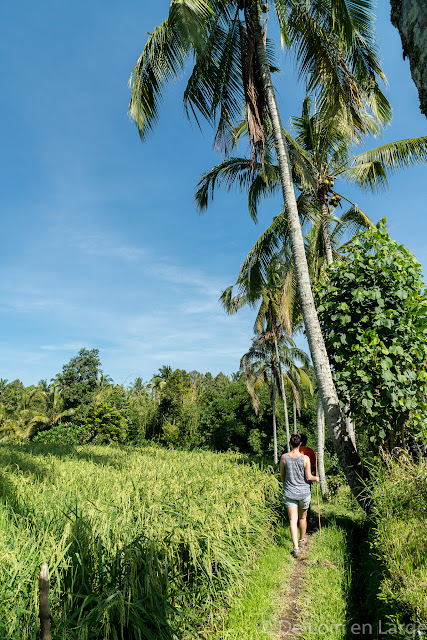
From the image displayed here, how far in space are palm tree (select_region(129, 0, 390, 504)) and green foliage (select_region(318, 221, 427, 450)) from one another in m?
0.74

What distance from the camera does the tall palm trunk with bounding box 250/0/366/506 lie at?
5344 millimetres

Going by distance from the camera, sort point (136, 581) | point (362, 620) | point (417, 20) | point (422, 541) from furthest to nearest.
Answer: point (362, 620)
point (422, 541)
point (136, 581)
point (417, 20)

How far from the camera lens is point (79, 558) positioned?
2.42 metres

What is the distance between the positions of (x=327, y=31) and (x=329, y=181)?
3636 millimetres

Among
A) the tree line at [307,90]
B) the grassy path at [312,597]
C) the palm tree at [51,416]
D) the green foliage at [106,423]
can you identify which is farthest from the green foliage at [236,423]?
the grassy path at [312,597]

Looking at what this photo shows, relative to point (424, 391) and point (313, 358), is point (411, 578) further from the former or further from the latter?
point (313, 358)

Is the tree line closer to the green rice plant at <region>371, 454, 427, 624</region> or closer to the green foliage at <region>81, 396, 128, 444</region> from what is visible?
the green rice plant at <region>371, 454, 427, 624</region>

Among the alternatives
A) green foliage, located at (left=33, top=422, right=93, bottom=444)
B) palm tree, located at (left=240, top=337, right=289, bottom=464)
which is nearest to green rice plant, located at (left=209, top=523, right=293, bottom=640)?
green foliage, located at (left=33, top=422, right=93, bottom=444)

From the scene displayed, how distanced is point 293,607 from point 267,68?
29.2 ft

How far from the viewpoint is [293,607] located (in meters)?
3.42

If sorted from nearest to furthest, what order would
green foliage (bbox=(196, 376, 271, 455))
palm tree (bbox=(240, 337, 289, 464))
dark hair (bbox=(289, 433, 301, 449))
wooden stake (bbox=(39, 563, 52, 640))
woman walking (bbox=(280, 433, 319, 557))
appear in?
wooden stake (bbox=(39, 563, 52, 640)) → woman walking (bbox=(280, 433, 319, 557)) → dark hair (bbox=(289, 433, 301, 449)) → palm tree (bbox=(240, 337, 289, 464)) → green foliage (bbox=(196, 376, 271, 455))

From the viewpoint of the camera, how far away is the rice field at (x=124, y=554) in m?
2.14

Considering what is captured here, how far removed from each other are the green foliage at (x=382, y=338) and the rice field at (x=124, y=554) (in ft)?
6.91

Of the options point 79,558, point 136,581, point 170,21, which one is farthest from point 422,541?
point 170,21
